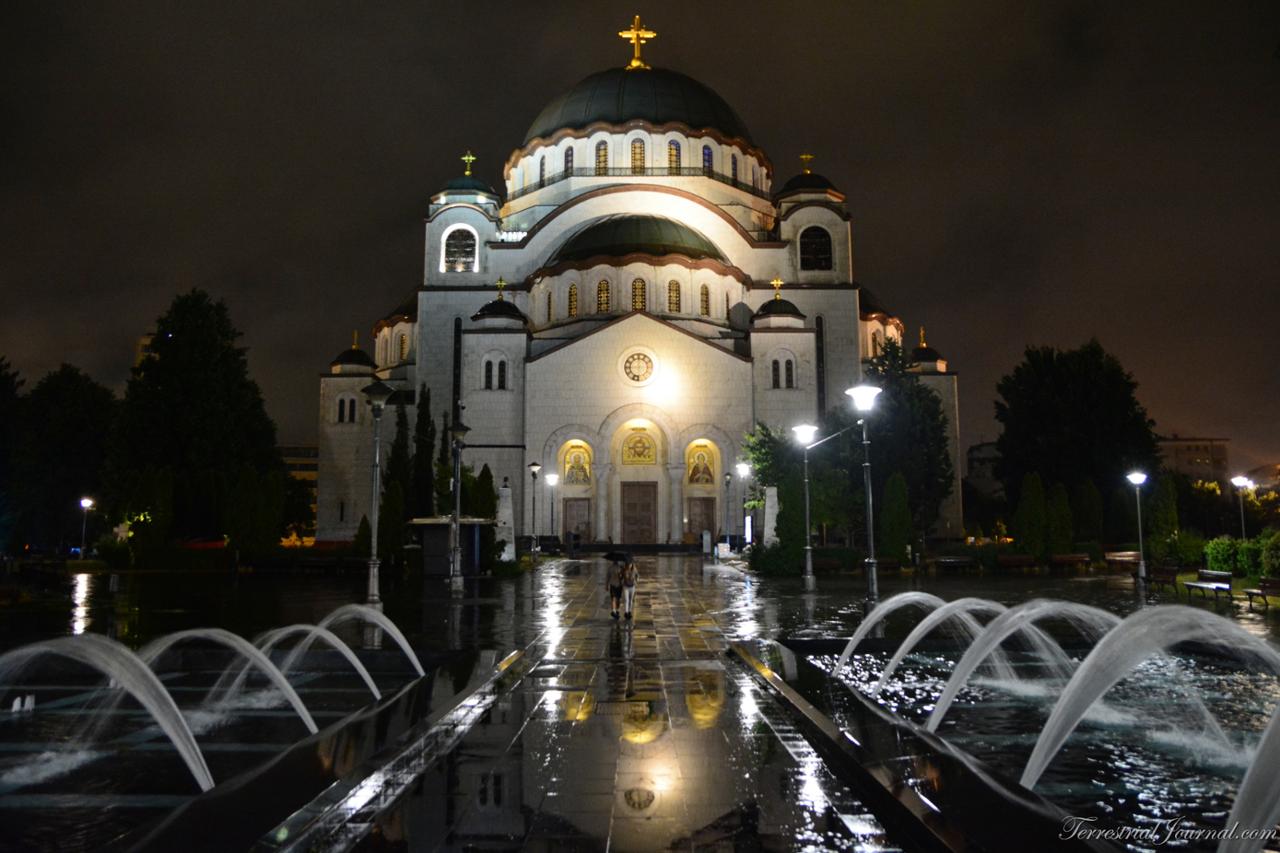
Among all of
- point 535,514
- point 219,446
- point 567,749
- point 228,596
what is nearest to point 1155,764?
point 567,749

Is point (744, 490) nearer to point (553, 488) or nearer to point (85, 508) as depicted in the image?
point (553, 488)

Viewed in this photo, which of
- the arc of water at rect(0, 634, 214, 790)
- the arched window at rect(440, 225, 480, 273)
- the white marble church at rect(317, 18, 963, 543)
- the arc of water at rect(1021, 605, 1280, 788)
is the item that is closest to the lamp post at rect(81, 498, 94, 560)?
the white marble church at rect(317, 18, 963, 543)

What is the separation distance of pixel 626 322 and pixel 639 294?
2442 millimetres

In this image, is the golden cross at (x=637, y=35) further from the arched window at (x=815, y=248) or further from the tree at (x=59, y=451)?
the tree at (x=59, y=451)

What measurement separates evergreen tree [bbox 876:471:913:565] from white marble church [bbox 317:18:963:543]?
12.9m

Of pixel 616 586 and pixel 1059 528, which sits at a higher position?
pixel 1059 528

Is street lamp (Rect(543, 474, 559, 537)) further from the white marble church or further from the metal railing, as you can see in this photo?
the metal railing

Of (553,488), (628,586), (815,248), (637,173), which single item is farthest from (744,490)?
(628,586)

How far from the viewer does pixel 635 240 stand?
4325 cm

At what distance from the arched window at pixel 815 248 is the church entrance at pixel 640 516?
623 inches

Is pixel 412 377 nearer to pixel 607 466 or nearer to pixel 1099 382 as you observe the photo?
pixel 607 466

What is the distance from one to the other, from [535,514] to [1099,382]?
29703 millimetres

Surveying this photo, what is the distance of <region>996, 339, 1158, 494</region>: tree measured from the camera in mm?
44594

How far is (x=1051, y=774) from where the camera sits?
5.72 m
